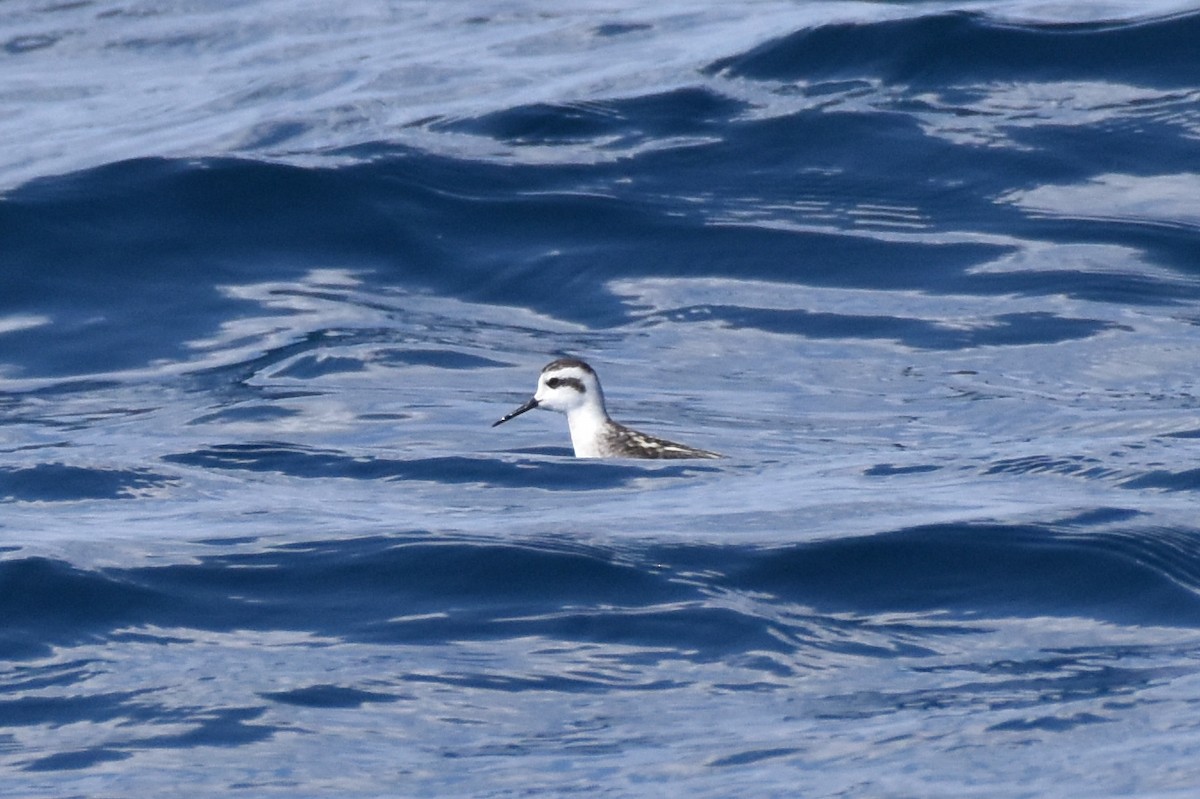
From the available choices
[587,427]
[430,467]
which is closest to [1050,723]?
[430,467]

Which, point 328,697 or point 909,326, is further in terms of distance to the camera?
point 909,326

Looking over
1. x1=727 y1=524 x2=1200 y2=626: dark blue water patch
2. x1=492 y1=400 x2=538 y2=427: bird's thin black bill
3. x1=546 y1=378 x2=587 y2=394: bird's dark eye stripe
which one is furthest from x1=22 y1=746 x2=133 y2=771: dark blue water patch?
x1=492 y1=400 x2=538 y2=427: bird's thin black bill

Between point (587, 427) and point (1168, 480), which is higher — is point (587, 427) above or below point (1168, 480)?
above

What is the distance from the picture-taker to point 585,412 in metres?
10.9

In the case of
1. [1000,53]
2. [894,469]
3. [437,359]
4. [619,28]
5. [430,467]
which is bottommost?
[894,469]

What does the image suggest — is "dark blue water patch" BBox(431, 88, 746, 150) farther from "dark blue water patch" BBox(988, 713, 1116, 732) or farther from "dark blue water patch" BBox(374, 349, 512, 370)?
"dark blue water patch" BBox(988, 713, 1116, 732)

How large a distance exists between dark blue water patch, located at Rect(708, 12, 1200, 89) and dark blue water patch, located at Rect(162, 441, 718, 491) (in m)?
5.63

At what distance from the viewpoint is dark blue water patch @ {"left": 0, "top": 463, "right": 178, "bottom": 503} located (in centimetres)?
953

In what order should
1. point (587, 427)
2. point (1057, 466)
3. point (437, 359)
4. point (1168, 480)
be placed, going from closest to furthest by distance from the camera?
1. point (1168, 480)
2. point (1057, 466)
3. point (587, 427)
4. point (437, 359)

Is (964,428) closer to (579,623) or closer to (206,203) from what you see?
(579,623)

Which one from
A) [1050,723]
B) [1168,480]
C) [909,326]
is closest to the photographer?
[1050,723]

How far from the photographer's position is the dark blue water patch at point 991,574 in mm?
7254

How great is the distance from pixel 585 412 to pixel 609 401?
3.80 feet

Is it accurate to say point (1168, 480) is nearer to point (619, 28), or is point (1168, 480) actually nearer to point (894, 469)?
point (894, 469)
